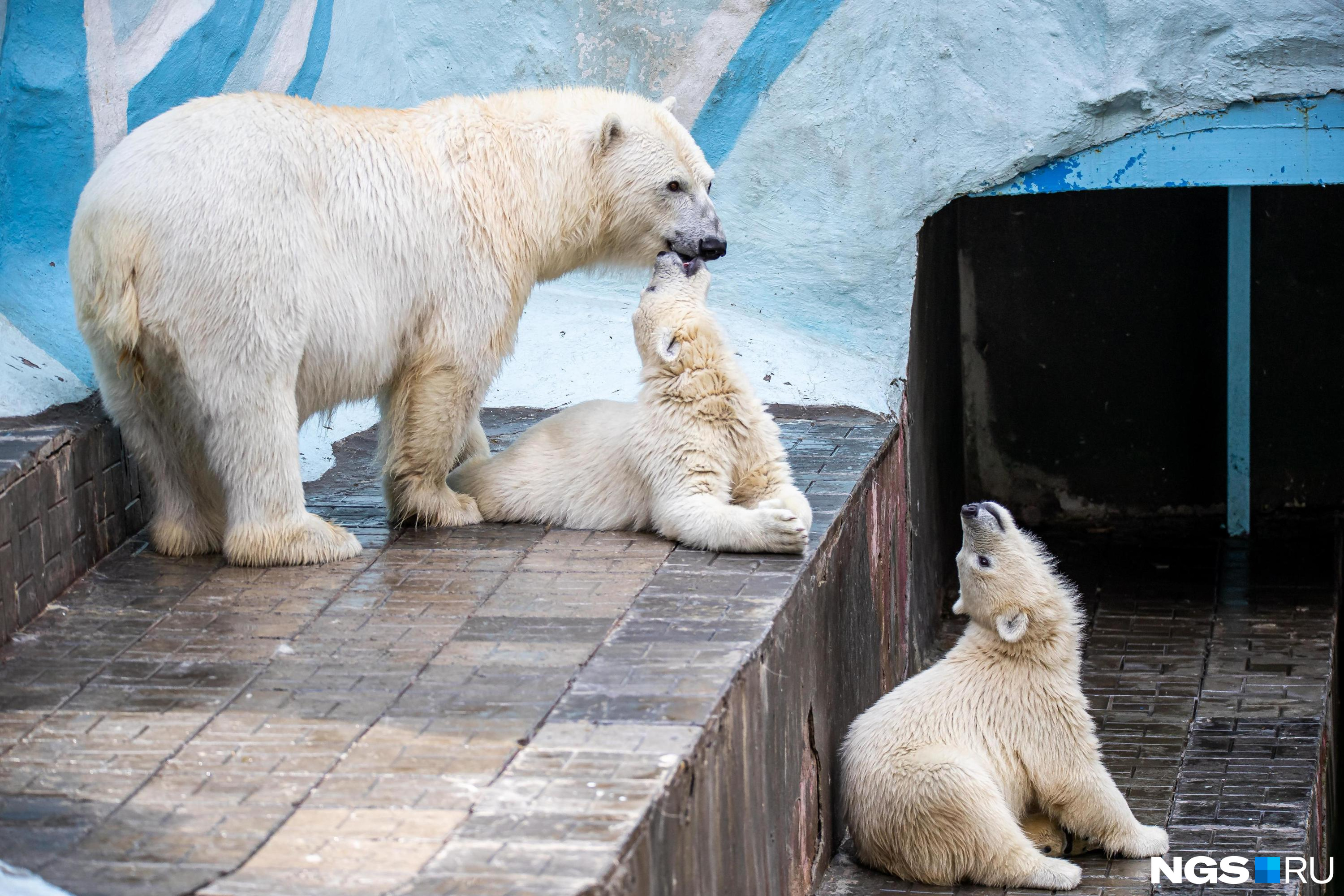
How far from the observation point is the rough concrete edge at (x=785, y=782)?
3064 millimetres

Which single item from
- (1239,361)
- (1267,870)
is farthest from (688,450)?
(1239,361)

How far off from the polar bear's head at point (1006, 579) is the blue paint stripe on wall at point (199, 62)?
3.28m

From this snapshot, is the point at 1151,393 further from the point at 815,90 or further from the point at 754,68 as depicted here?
the point at 754,68

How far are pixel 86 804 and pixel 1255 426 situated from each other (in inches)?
307

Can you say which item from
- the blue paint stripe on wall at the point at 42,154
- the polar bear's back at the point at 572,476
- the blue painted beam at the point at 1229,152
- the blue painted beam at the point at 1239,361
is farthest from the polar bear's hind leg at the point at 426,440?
the blue painted beam at the point at 1239,361

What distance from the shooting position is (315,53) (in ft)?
22.6

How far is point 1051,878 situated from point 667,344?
6.33 feet

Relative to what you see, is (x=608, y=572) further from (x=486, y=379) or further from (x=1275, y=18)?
(x=1275, y=18)

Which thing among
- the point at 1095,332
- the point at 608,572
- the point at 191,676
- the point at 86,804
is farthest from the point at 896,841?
the point at 1095,332

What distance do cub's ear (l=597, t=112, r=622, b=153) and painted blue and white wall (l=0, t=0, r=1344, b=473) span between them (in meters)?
1.66

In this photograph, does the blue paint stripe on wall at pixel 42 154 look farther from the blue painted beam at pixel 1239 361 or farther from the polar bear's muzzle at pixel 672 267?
the blue painted beam at pixel 1239 361

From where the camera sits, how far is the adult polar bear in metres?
4.49

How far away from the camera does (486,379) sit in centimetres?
521

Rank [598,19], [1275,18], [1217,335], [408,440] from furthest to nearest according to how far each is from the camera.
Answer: [1217,335], [598,19], [1275,18], [408,440]
